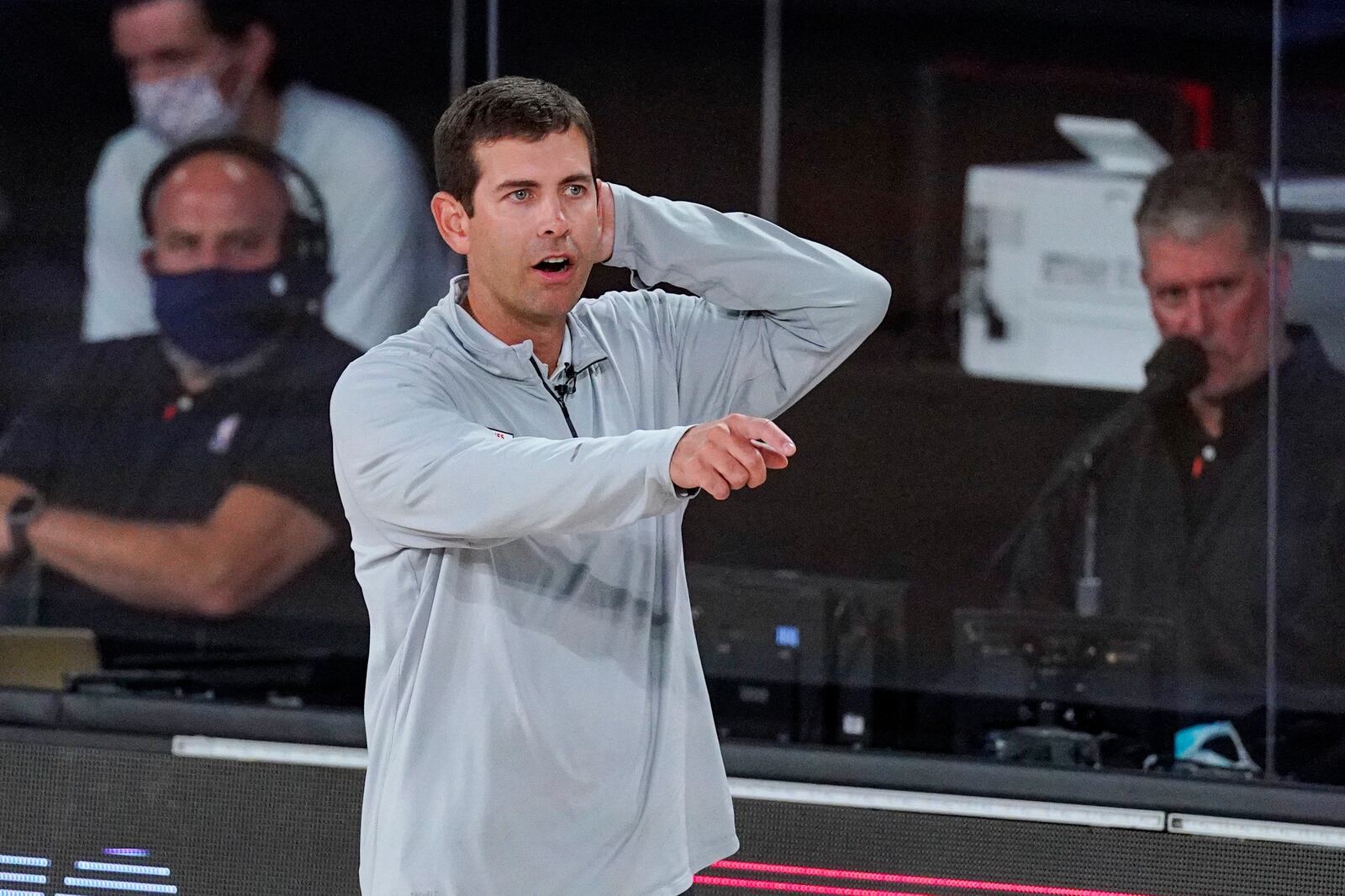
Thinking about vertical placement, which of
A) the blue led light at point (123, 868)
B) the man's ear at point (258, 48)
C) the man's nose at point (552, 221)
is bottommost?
the blue led light at point (123, 868)

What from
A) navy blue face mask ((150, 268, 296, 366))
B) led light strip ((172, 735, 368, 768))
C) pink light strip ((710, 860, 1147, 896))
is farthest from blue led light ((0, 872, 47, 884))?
navy blue face mask ((150, 268, 296, 366))

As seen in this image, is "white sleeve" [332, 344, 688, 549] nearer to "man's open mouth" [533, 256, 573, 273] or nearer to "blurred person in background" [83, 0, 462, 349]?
"man's open mouth" [533, 256, 573, 273]

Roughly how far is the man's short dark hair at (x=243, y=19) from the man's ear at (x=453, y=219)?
2.57 meters

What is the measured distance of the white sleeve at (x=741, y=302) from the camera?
1836 mm

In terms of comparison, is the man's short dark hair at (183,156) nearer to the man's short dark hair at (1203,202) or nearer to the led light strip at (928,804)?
the led light strip at (928,804)

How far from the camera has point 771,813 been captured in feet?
9.21

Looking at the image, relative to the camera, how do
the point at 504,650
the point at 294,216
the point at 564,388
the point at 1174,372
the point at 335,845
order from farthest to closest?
1. the point at 294,216
2. the point at 1174,372
3. the point at 335,845
4. the point at 564,388
5. the point at 504,650

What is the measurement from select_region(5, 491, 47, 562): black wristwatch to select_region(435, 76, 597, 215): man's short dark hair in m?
2.91

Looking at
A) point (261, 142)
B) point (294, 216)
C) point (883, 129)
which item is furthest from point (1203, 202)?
point (261, 142)

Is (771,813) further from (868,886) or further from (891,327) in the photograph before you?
(891,327)

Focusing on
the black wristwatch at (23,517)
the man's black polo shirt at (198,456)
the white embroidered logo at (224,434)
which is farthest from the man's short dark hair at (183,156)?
the black wristwatch at (23,517)

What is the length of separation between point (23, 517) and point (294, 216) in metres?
1.03

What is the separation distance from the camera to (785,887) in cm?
276

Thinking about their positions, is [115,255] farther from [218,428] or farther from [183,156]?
[218,428]
